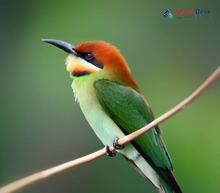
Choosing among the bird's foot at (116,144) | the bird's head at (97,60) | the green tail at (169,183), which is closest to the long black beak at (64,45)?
the bird's head at (97,60)

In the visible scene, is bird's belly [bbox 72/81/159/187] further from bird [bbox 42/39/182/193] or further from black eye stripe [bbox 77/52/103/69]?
black eye stripe [bbox 77/52/103/69]

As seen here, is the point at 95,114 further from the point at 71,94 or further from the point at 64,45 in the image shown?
the point at 64,45

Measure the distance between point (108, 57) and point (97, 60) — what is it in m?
0.04

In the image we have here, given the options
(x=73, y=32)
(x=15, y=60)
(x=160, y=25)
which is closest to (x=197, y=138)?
(x=160, y=25)

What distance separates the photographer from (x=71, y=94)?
6.96ft

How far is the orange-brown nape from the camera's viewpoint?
1.98m

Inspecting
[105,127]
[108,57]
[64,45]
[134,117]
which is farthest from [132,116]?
[64,45]

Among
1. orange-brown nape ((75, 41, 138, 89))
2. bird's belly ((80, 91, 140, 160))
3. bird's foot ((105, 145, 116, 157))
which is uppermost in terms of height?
orange-brown nape ((75, 41, 138, 89))

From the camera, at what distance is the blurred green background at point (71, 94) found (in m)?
2.08

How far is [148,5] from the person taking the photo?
7.08ft

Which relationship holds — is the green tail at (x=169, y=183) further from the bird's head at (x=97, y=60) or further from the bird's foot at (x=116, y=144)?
the bird's head at (x=97, y=60)

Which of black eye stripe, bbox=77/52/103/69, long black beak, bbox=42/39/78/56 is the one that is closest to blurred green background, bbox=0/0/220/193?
long black beak, bbox=42/39/78/56

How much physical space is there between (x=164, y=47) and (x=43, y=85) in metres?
0.54

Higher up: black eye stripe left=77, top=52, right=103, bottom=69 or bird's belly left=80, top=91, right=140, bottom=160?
black eye stripe left=77, top=52, right=103, bottom=69
